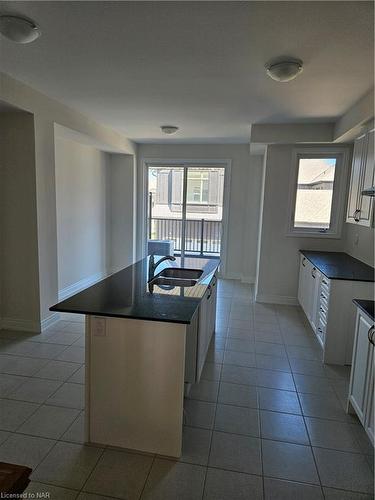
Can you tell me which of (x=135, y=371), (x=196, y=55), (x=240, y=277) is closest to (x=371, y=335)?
(x=135, y=371)

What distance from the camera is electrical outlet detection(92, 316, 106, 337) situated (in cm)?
184

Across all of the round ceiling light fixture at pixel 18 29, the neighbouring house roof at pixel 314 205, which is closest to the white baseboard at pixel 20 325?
the round ceiling light fixture at pixel 18 29

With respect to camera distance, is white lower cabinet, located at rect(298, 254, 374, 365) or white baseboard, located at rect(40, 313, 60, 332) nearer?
white lower cabinet, located at rect(298, 254, 374, 365)

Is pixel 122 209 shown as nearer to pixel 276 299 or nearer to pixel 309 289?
pixel 276 299

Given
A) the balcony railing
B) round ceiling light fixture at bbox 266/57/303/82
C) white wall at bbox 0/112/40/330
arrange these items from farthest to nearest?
the balcony railing → white wall at bbox 0/112/40/330 → round ceiling light fixture at bbox 266/57/303/82

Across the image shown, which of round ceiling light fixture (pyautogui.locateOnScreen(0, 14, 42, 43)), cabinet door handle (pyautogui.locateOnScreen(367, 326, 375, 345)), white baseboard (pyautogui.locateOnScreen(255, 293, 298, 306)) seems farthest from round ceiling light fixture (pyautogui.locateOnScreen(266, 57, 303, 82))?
white baseboard (pyautogui.locateOnScreen(255, 293, 298, 306))

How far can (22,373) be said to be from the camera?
271cm

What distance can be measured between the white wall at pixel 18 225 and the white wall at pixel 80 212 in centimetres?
109

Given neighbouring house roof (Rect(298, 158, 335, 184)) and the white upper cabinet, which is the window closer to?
neighbouring house roof (Rect(298, 158, 335, 184))

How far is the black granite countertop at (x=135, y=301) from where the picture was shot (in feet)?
5.91

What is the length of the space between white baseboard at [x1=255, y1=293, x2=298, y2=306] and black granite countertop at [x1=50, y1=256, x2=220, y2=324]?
2.45 m

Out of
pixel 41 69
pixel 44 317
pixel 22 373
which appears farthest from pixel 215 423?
pixel 41 69

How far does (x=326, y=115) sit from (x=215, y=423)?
11.7 ft

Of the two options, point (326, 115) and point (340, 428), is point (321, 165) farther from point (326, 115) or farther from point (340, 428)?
point (340, 428)
